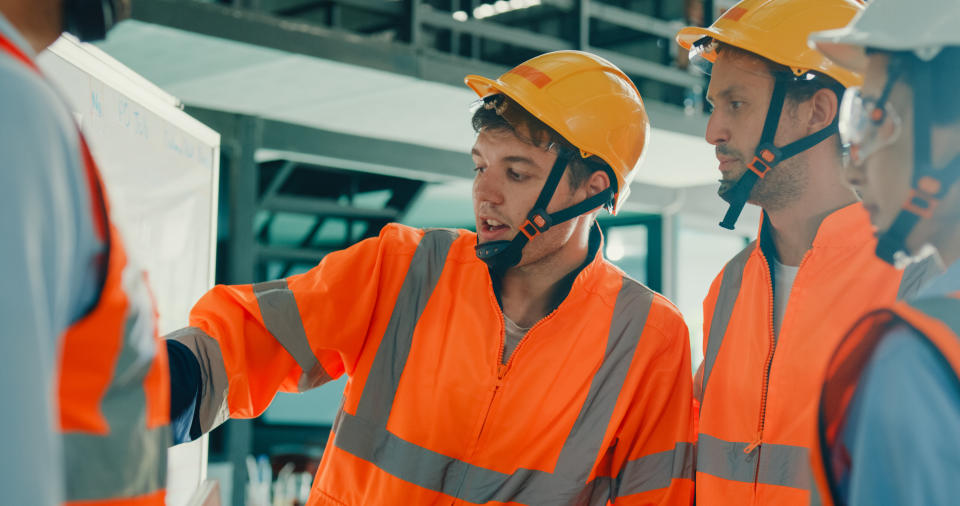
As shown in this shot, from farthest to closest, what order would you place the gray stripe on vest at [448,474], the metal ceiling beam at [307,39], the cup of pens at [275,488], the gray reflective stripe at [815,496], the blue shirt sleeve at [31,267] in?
the cup of pens at [275,488] < the metal ceiling beam at [307,39] < the gray stripe on vest at [448,474] < the gray reflective stripe at [815,496] < the blue shirt sleeve at [31,267]

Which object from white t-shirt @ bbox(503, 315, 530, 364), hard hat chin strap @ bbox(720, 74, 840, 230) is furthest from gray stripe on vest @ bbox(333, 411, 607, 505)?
hard hat chin strap @ bbox(720, 74, 840, 230)

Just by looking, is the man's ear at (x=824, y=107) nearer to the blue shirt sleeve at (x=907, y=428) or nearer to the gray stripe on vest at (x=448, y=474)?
the gray stripe on vest at (x=448, y=474)

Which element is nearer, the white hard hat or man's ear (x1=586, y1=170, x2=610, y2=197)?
the white hard hat

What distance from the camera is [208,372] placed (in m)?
1.44

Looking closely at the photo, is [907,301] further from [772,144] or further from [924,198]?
[772,144]

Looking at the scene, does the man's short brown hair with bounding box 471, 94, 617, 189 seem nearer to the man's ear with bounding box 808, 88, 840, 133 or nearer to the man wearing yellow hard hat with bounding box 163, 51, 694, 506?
the man wearing yellow hard hat with bounding box 163, 51, 694, 506

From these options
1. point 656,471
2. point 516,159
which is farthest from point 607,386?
point 516,159

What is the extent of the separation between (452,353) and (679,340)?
0.50 meters

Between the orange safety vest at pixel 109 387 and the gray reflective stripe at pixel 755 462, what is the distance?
1229 mm

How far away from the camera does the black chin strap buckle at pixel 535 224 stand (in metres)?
1.89

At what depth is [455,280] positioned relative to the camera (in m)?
1.86

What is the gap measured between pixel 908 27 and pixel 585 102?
3.68 ft

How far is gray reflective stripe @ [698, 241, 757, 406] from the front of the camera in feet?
6.00

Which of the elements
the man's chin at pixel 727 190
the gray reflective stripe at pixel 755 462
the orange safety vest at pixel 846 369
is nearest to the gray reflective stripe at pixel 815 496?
the orange safety vest at pixel 846 369
